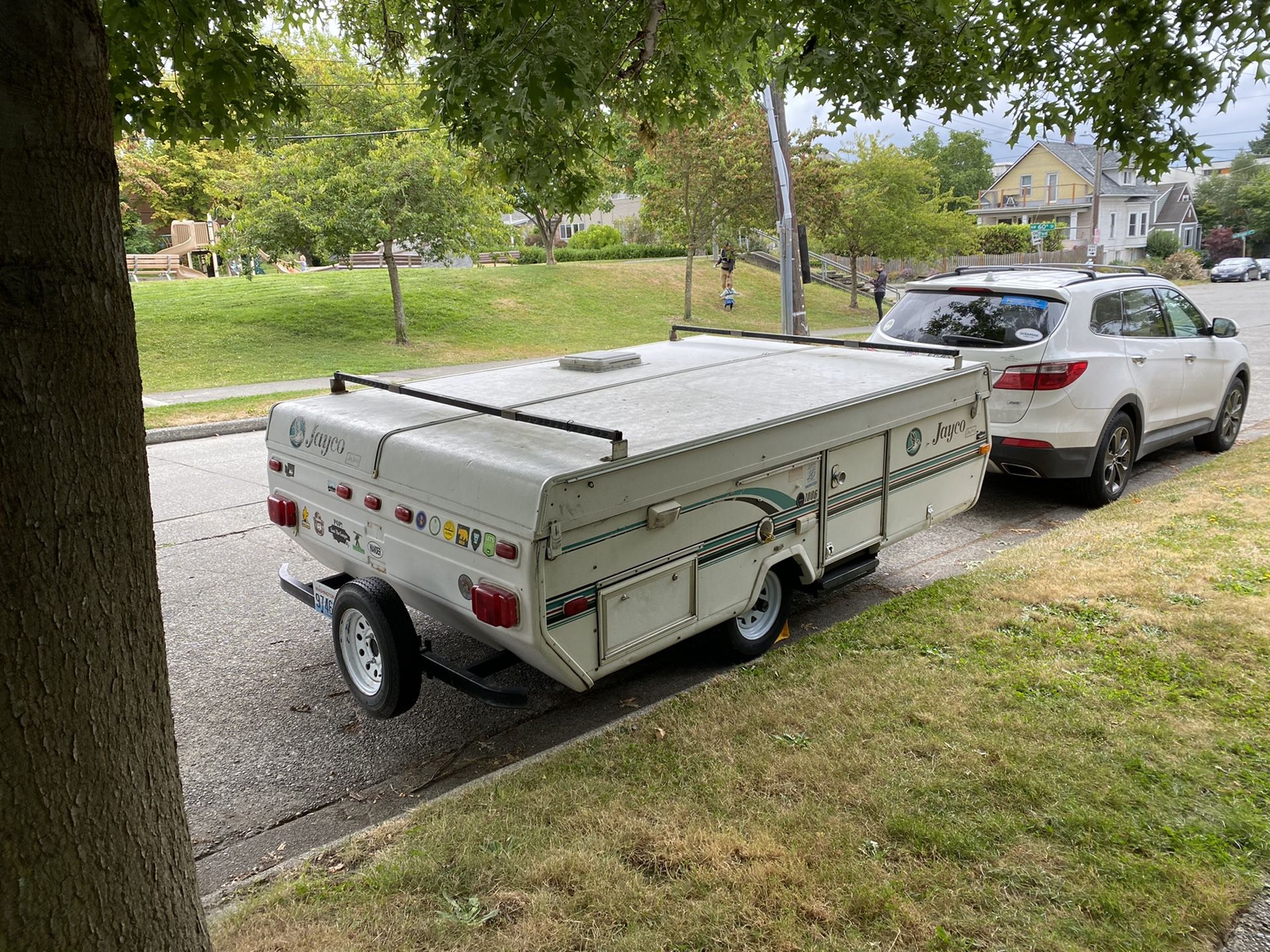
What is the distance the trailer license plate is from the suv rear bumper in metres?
5.32

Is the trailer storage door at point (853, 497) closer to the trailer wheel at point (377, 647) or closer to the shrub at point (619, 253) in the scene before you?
the trailer wheel at point (377, 647)

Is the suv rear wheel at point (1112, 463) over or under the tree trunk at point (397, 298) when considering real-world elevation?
under

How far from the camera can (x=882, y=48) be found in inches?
181

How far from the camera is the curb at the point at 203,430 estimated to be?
12.5 meters

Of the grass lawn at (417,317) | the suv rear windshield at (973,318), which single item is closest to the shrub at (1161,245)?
the grass lawn at (417,317)

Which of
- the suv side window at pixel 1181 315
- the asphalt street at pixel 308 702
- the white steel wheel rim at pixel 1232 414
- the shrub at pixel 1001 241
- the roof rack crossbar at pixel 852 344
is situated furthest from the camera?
the shrub at pixel 1001 241

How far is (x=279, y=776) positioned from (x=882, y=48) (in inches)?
178

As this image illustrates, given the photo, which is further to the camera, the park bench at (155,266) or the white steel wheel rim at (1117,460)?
the park bench at (155,266)

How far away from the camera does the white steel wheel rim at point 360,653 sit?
4.53 metres

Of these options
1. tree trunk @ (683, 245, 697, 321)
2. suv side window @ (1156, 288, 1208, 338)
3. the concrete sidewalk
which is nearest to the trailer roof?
suv side window @ (1156, 288, 1208, 338)

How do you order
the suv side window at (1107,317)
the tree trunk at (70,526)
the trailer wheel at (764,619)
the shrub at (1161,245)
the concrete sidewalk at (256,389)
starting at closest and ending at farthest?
the tree trunk at (70,526), the trailer wheel at (764,619), the suv side window at (1107,317), the concrete sidewalk at (256,389), the shrub at (1161,245)

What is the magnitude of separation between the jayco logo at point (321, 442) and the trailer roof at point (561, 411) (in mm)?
12

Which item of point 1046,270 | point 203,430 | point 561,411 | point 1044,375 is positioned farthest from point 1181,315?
point 203,430

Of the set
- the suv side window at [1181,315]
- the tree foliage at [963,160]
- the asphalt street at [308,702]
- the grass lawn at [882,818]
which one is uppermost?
the tree foliage at [963,160]
